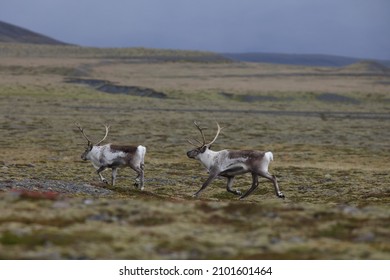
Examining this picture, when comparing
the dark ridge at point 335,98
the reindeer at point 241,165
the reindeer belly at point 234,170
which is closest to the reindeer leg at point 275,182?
the reindeer at point 241,165

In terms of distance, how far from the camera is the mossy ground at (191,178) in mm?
11398

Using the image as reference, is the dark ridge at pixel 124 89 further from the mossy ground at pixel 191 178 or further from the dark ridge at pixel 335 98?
the dark ridge at pixel 335 98

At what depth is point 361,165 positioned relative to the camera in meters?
38.3

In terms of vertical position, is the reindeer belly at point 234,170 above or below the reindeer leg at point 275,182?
above

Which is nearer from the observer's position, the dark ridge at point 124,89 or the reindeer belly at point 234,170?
the reindeer belly at point 234,170

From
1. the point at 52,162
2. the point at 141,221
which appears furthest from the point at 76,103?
the point at 141,221

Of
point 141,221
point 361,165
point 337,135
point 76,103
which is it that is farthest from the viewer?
point 76,103

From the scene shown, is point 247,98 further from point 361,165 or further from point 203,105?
point 361,165

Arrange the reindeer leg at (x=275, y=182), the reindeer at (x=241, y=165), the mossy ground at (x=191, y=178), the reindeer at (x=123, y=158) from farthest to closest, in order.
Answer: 1. the reindeer at (x=123, y=158)
2. the reindeer at (x=241, y=165)
3. the reindeer leg at (x=275, y=182)
4. the mossy ground at (x=191, y=178)

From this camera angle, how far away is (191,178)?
30.6 meters

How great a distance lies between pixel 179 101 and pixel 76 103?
15500 millimetres

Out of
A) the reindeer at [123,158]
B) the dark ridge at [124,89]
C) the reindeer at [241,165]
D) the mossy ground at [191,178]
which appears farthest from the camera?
the dark ridge at [124,89]

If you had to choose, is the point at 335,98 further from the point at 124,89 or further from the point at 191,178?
the point at 191,178

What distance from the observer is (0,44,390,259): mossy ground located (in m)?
11.4
